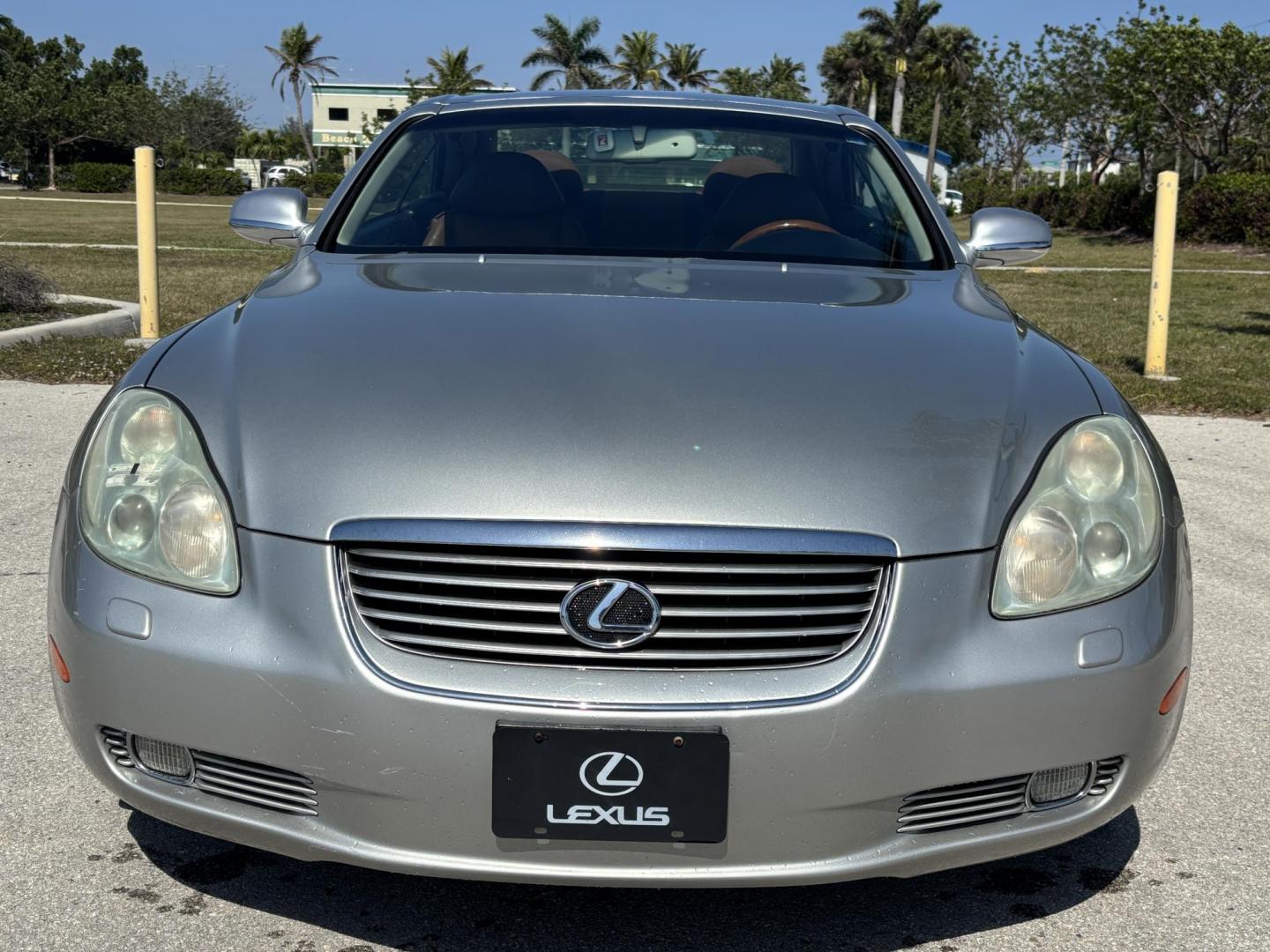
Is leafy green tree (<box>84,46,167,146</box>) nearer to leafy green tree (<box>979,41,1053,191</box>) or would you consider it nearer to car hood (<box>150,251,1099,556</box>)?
leafy green tree (<box>979,41,1053,191</box>)

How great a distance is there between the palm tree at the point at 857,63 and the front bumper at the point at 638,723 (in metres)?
75.7

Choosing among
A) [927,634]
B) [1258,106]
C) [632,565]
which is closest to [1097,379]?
[927,634]

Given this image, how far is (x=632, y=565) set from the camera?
6.12 ft

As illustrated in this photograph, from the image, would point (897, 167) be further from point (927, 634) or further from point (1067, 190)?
point (1067, 190)

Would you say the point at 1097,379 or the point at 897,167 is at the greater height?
the point at 897,167

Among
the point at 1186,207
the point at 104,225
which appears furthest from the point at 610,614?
the point at 1186,207

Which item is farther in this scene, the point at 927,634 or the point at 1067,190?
the point at 1067,190

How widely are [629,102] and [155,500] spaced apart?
2.07 m

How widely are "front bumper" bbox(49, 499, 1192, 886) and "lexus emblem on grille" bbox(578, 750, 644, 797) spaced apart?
5cm

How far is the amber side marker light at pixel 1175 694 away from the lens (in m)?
2.06

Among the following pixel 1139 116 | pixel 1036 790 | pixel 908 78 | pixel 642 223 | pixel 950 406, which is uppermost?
pixel 908 78

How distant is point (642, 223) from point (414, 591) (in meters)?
1.60

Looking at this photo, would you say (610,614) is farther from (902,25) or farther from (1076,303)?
(902,25)

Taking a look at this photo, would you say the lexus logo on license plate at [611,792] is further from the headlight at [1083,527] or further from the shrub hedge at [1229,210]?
the shrub hedge at [1229,210]
